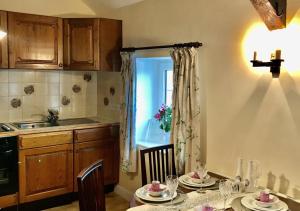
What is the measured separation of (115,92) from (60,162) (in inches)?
41.8

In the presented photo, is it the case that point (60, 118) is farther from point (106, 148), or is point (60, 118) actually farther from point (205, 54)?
point (205, 54)

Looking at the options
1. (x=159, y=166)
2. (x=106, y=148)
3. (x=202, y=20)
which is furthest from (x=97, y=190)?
(x=106, y=148)

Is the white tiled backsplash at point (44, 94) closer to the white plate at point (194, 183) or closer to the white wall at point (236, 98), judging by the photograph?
the white wall at point (236, 98)

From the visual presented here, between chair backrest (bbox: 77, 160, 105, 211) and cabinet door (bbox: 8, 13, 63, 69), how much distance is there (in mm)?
1959

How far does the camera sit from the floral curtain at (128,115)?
11.6ft

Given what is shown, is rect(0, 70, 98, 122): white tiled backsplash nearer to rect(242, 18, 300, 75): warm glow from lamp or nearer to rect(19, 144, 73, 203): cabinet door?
rect(19, 144, 73, 203): cabinet door

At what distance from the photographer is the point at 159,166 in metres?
2.68

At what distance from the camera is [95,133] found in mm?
3748

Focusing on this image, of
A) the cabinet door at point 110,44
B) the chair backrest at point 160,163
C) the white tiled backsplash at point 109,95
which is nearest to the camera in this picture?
the chair backrest at point 160,163

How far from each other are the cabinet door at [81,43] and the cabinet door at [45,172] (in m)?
0.95

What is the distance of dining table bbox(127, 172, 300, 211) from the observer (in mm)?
1879

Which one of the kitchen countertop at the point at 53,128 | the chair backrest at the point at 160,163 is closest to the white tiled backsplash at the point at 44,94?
the kitchen countertop at the point at 53,128

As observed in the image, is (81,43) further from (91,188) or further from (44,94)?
(91,188)

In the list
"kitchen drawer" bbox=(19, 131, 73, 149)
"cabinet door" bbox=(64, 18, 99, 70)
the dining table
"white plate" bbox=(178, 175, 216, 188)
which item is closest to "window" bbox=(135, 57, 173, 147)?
"cabinet door" bbox=(64, 18, 99, 70)
